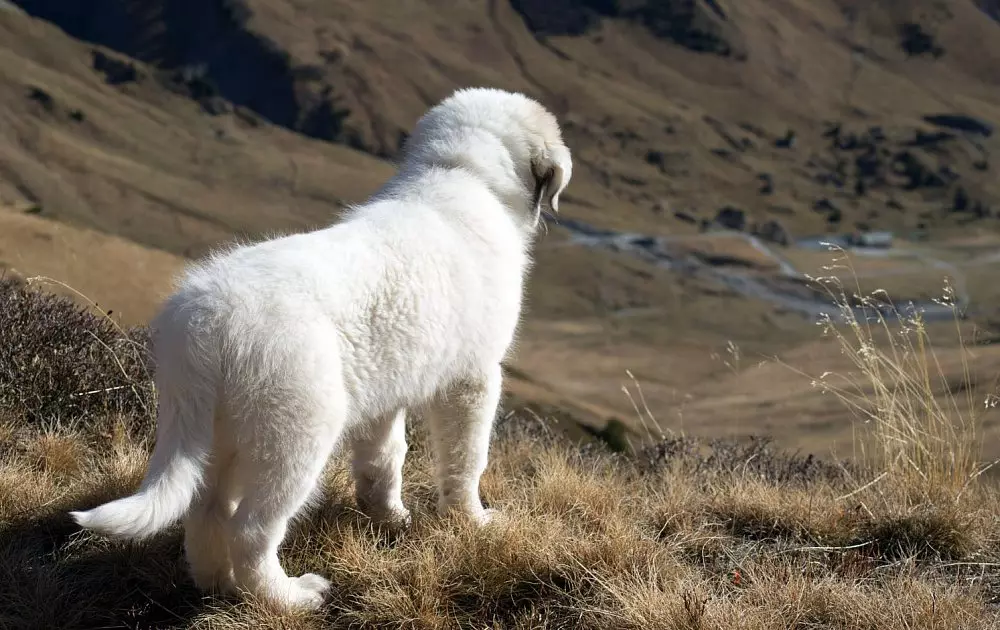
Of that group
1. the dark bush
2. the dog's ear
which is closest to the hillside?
the dark bush

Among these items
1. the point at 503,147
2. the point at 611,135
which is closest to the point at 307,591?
the point at 503,147

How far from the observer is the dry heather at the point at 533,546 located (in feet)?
11.0

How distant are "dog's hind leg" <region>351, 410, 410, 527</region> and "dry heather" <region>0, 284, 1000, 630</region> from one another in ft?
0.29

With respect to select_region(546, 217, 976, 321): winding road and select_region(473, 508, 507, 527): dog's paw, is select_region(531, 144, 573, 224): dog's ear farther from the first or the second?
select_region(546, 217, 976, 321): winding road

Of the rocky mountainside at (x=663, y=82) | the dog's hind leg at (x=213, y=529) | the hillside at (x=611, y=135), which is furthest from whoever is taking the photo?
the rocky mountainside at (x=663, y=82)

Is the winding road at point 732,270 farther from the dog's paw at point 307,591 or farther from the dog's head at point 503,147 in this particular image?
the dog's paw at point 307,591

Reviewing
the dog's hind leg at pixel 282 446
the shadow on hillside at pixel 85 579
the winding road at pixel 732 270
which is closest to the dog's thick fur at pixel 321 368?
the dog's hind leg at pixel 282 446

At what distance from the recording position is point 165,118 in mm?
113688

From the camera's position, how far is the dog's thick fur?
3.15 meters

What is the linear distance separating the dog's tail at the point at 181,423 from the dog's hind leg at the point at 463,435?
1.06 metres

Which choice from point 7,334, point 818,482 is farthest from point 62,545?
point 818,482

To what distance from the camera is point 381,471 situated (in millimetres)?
4172

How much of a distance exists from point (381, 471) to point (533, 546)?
2.83 ft

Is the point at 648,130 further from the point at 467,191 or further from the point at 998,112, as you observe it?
the point at 467,191
